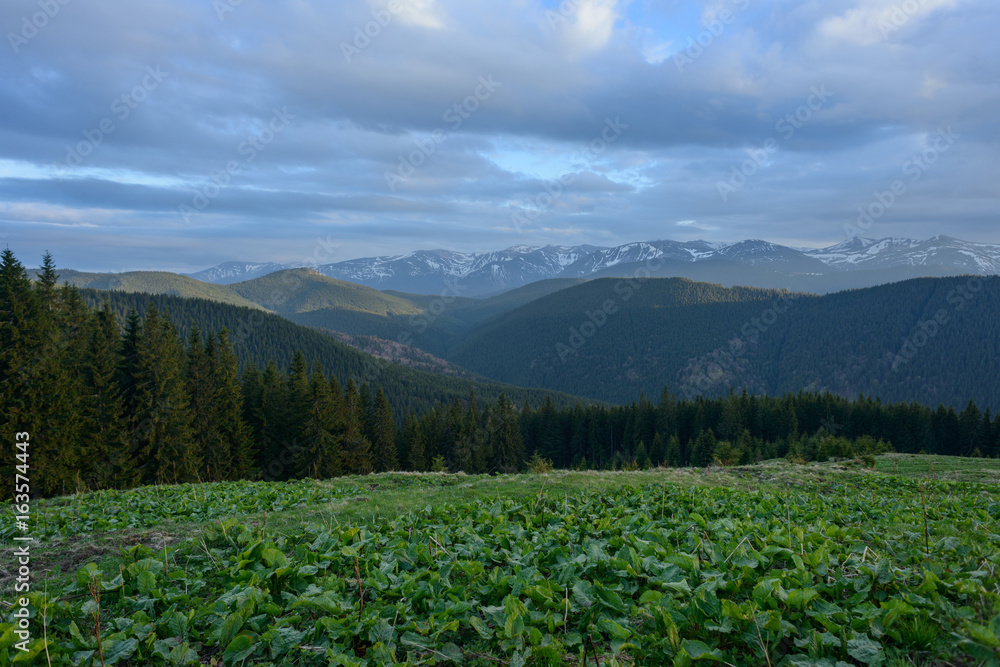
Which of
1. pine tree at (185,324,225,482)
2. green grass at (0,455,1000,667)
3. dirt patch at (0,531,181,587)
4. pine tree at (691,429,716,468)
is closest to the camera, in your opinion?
green grass at (0,455,1000,667)

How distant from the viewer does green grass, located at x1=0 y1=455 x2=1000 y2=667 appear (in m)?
3.58

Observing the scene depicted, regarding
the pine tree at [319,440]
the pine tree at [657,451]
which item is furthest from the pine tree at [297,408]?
the pine tree at [657,451]

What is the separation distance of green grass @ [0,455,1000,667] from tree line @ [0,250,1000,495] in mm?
14956

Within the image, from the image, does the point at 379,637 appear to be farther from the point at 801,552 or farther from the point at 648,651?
the point at 801,552

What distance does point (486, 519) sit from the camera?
316 inches

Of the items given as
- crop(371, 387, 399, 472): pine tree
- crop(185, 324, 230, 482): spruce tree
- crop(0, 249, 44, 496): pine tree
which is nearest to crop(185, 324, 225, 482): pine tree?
crop(185, 324, 230, 482): spruce tree

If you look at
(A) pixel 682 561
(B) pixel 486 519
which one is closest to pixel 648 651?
(A) pixel 682 561

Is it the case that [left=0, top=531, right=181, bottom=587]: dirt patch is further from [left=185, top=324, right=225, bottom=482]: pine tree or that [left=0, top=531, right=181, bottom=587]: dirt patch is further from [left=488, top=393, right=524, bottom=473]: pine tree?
[left=488, top=393, right=524, bottom=473]: pine tree

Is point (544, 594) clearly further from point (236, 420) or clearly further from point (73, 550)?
point (236, 420)

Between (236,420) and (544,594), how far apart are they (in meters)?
49.4

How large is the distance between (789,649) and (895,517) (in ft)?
20.8

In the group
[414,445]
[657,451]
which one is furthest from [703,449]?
[414,445]

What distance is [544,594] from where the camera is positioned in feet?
14.6

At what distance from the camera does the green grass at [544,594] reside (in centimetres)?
358
